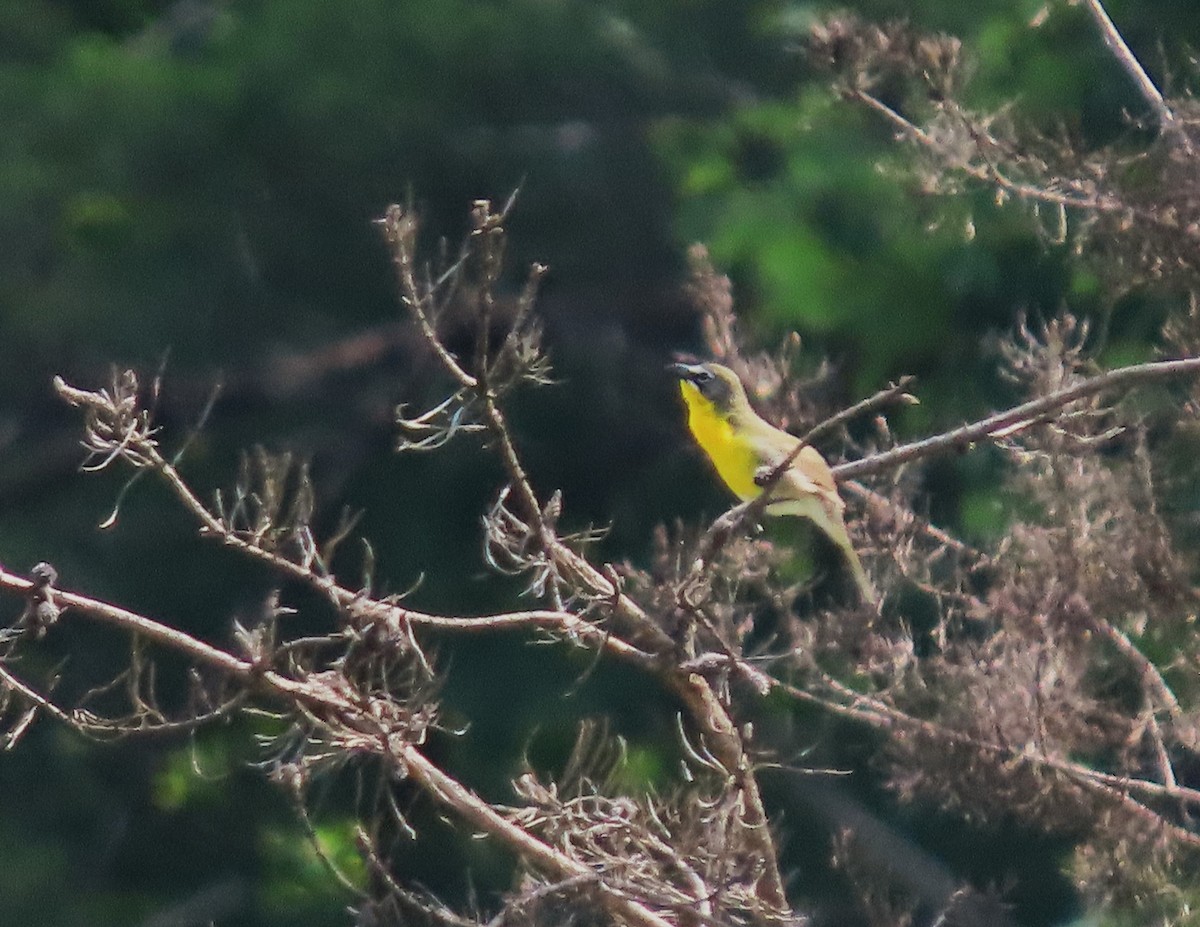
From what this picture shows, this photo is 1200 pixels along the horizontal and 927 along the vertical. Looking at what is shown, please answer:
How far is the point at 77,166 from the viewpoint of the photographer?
9.56m

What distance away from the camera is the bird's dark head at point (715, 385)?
601 centimetres

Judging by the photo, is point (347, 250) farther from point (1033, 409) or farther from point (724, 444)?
point (1033, 409)

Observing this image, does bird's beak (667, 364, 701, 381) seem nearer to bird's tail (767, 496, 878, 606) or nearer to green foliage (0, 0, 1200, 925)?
bird's tail (767, 496, 878, 606)

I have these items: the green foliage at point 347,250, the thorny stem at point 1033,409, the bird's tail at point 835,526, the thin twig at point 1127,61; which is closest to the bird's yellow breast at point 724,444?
the bird's tail at point 835,526

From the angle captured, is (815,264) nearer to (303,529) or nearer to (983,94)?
(983,94)

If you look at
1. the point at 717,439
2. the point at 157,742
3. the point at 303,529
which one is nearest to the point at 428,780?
the point at 303,529

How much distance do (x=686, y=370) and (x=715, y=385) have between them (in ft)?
0.30

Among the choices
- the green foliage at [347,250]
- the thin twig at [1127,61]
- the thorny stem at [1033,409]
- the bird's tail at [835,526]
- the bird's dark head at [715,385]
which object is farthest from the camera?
the green foliage at [347,250]

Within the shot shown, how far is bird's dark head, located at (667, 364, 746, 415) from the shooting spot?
6008 mm

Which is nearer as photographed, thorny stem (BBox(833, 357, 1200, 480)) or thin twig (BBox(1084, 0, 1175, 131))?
thorny stem (BBox(833, 357, 1200, 480))

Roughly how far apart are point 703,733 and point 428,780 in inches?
27.2

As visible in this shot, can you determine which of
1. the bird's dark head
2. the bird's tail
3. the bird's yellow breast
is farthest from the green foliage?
the bird's tail

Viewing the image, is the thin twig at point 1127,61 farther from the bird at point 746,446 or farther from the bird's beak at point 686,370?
the bird's beak at point 686,370

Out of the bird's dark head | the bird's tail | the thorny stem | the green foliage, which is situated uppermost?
the thorny stem
